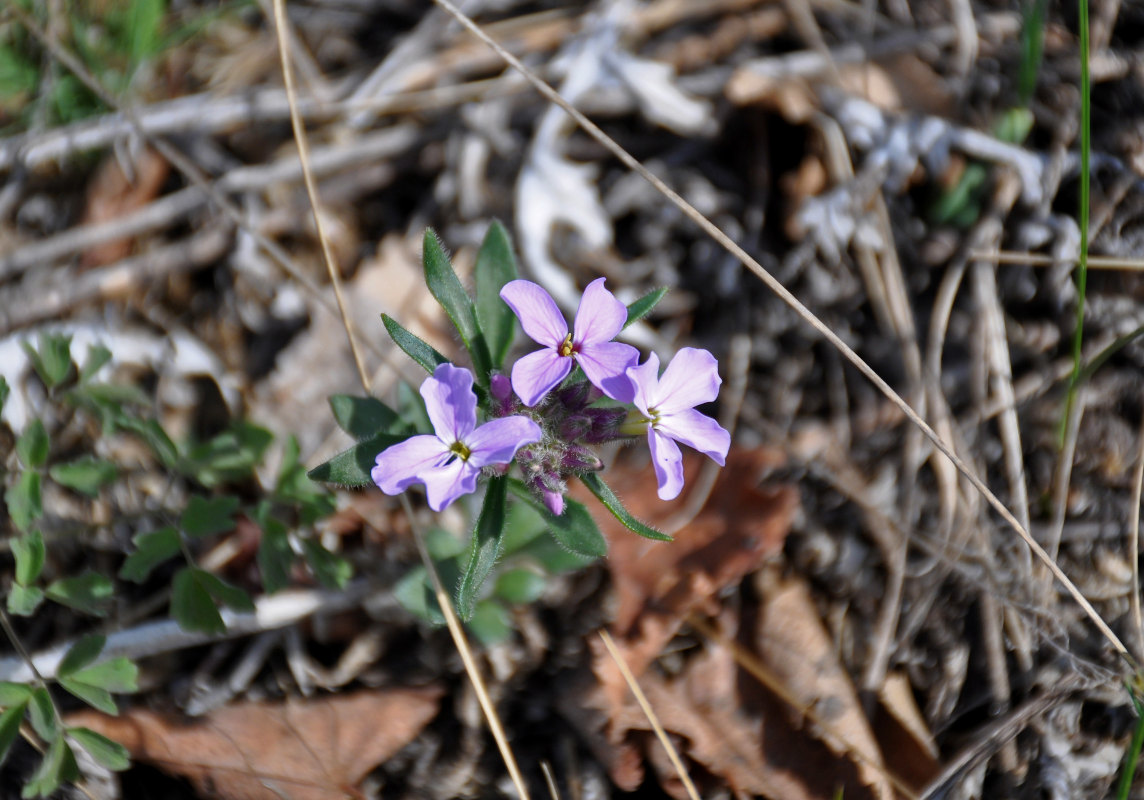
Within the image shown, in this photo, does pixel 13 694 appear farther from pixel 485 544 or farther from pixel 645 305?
pixel 645 305

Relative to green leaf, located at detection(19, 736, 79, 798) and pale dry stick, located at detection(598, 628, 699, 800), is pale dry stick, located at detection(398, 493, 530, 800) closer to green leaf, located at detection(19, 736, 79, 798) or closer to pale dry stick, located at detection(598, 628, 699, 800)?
pale dry stick, located at detection(598, 628, 699, 800)

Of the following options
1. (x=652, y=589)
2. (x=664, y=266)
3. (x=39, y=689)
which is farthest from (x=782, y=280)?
(x=39, y=689)

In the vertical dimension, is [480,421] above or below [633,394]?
below

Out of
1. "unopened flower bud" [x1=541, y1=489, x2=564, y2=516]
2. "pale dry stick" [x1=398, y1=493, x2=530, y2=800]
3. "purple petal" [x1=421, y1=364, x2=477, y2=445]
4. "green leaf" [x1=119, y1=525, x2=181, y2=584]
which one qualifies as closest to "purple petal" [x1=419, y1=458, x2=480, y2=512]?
"purple petal" [x1=421, y1=364, x2=477, y2=445]

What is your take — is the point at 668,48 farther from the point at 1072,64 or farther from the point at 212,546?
the point at 212,546

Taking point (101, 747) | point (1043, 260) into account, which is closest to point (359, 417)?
point (101, 747)

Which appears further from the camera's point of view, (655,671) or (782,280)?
(782,280)

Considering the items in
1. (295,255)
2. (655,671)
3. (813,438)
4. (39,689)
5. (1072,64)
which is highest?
(1072,64)
